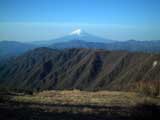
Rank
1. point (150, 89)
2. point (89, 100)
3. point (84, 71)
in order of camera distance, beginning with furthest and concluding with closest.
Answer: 1. point (84, 71)
2. point (150, 89)
3. point (89, 100)

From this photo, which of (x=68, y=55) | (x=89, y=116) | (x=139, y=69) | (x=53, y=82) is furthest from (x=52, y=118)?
(x=68, y=55)

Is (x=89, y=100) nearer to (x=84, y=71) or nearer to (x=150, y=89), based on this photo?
(x=150, y=89)

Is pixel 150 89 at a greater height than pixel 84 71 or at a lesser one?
greater

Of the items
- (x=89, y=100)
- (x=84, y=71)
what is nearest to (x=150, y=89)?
(x=89, y=100)

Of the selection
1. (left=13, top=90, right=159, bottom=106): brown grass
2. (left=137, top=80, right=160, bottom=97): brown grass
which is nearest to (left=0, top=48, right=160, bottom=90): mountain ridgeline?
(left=137, top=80, right=160, bottom=97): brown grass

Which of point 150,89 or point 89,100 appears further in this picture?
point 150,89

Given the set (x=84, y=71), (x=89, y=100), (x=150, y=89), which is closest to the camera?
(x=89, y=100)

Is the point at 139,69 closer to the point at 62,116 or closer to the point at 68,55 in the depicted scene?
the point at 68,55

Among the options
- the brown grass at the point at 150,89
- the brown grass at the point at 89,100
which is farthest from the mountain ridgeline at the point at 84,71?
the brown grass at the point at 89,100

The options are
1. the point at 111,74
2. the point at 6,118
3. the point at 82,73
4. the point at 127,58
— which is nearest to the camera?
the point at 6,118
